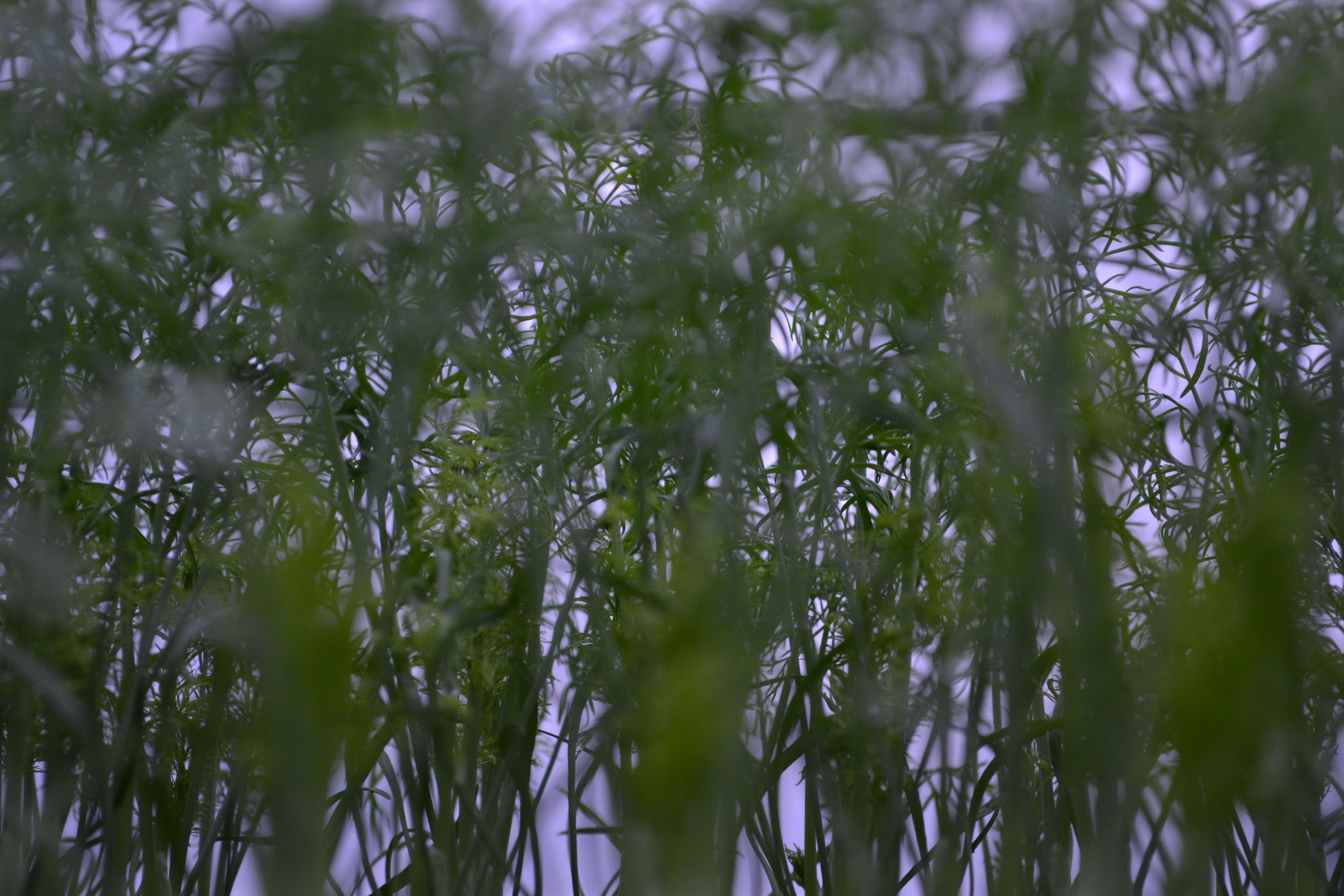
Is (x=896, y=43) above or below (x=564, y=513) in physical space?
above

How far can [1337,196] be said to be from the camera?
440 mm

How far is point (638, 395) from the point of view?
0.44 meters

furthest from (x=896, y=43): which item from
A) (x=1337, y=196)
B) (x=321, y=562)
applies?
(x=321, y=562)

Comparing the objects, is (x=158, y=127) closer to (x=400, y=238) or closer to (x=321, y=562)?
(x=400, y=238)

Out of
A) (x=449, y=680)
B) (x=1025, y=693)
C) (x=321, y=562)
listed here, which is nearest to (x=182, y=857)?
(x=449, y=680)

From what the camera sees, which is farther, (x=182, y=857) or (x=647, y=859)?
(x=182, y=857)

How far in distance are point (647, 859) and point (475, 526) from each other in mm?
195

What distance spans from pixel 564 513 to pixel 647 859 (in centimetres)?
19

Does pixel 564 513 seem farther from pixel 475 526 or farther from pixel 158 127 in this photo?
pixel 158 127

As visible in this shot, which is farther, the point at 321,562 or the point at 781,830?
the point at 781,830

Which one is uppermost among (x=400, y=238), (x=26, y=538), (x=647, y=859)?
(x=400, y=238)

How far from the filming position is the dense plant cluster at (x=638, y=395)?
41 cm

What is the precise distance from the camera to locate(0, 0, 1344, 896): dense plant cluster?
41 centimetres

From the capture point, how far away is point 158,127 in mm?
477
